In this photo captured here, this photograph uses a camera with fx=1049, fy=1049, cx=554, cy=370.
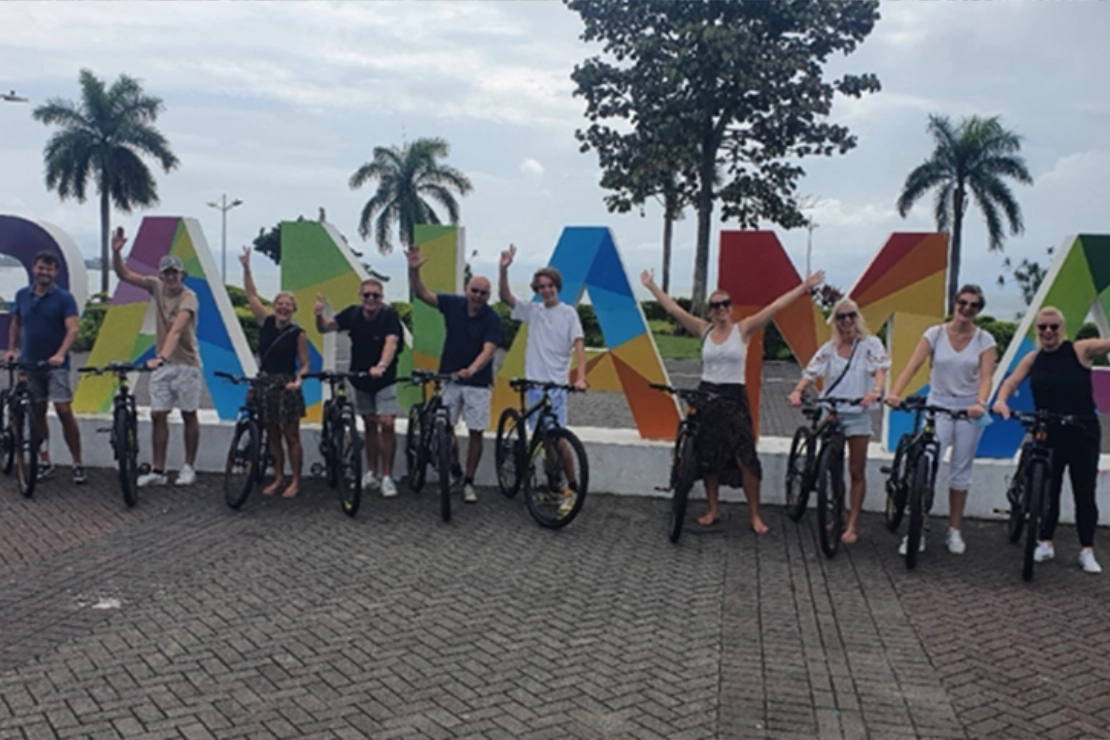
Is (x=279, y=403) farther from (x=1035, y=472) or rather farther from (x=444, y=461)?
(x=1035, y=472)

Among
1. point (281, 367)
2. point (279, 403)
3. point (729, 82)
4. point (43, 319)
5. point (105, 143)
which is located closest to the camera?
A: point (279, 403)

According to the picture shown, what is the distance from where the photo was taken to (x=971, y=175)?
3738 cm

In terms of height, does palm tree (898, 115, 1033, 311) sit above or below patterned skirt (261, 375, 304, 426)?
above

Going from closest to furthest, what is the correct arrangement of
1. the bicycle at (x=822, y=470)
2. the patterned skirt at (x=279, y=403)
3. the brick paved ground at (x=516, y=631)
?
the brick paved ground at (x=516, y=631), the bicycle at (x=822, y=470), the patterned skirt at (x=279, y=403)

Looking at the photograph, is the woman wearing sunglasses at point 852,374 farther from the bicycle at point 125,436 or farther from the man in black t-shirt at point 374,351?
the bicycle at point 125,436

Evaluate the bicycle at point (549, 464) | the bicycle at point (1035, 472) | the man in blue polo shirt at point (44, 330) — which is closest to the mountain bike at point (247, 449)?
the man in blue polo shirt at point (44, 330)

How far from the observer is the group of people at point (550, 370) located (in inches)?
275

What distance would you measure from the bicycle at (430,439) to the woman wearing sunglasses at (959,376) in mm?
3214

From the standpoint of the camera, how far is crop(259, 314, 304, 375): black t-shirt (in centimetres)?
852

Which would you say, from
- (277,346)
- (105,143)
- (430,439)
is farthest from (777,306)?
(105,143)

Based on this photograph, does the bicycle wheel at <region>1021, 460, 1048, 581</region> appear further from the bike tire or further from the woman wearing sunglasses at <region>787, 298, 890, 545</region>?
the bike tire

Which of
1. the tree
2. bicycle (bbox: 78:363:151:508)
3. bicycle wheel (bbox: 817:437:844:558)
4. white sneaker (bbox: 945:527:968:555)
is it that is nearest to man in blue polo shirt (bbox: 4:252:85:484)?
bicycle (bbox: 78:363:151:508)

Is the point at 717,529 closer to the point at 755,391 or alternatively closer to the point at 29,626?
the point at 755,391

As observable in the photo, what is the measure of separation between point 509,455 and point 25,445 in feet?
12.9
